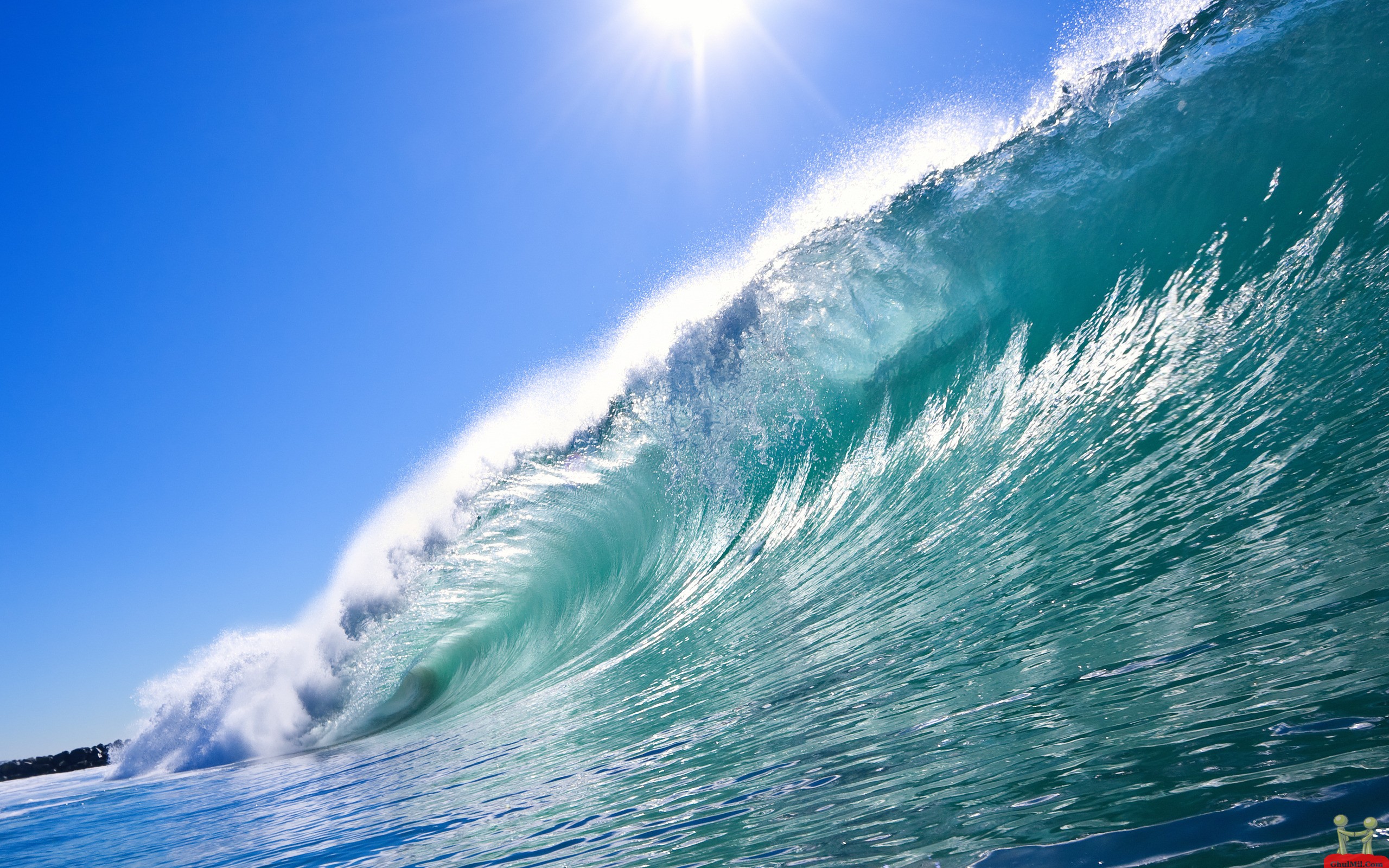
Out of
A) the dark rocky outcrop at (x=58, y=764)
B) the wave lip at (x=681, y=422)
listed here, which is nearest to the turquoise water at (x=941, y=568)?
the wave lip at (x=681, y=422)

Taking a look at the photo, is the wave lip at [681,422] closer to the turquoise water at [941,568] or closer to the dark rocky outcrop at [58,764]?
the turquoise water at [941,568]

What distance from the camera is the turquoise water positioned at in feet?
6.56

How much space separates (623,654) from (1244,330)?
5.55 m

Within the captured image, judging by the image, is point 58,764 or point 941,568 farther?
point 58,764

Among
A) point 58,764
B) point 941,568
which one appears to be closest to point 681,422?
point 941,568

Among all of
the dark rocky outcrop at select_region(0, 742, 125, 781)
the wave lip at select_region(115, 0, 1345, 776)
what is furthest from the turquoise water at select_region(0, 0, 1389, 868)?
the dark rocky outcrop at select_region(0, 742, 125, 781)

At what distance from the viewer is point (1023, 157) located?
8.48 m

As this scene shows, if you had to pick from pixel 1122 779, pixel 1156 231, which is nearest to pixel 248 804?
pixel 1122 779

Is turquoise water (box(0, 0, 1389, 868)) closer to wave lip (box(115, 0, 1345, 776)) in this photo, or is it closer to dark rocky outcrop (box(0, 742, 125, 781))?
wave lip (box(115, 0, 1345, 776))

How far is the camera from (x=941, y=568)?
4570 mm

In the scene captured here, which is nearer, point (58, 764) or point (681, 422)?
point (681, 422)

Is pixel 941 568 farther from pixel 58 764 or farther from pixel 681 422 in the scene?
pixel 58 764

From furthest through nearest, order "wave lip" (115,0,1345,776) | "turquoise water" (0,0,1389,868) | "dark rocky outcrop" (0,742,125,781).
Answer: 1. "dark rocky outcrop" (0,742,125,781)
2. "wave lip" (115,0,1345,776)
3. "turquoise water" (0,0,1389,868)

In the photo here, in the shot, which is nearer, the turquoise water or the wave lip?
the turquoise water
